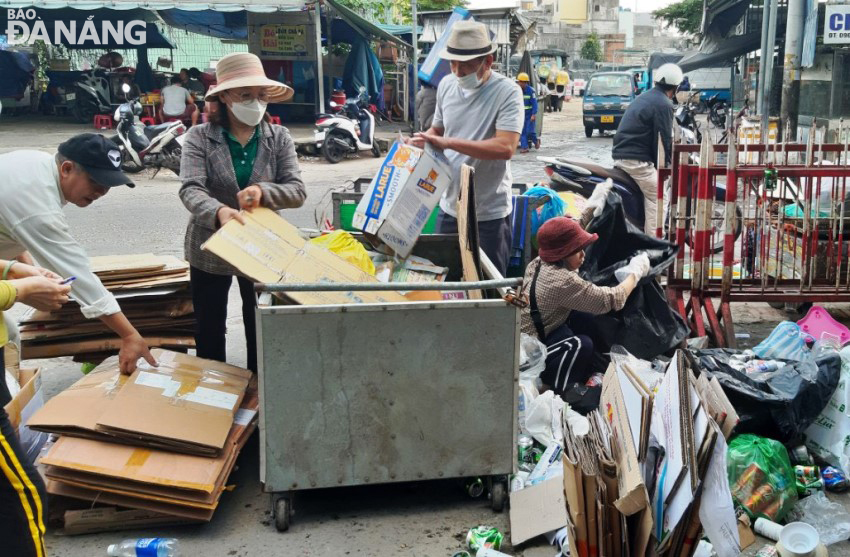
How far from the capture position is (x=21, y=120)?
24281 millimetres

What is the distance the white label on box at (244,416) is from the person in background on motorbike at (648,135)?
4.81m

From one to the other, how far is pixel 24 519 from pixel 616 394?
205 centimetres

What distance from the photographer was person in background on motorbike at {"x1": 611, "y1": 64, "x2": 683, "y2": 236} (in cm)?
802

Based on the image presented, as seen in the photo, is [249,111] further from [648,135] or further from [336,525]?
[648,135]

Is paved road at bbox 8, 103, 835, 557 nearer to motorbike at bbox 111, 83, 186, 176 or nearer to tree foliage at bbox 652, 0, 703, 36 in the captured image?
motorbike at bbox 111, 83, 186, 176

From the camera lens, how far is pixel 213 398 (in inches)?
160

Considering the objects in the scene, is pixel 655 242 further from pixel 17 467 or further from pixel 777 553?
pixel 17 467

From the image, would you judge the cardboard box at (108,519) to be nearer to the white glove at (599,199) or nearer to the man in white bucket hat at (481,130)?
the man in white bucket hat at (481,130)

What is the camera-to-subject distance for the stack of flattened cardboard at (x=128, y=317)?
469 centimetres

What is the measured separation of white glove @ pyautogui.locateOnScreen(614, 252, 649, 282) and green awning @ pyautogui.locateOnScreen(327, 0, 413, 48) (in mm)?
15746

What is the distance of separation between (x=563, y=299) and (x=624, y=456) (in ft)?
6.15

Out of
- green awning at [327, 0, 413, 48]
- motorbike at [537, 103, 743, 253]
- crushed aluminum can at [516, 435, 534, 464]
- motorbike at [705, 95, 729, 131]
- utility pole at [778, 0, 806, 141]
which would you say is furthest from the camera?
motorbike at [705, 95, 729, 131]

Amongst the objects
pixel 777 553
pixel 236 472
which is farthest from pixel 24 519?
pixel 777 553

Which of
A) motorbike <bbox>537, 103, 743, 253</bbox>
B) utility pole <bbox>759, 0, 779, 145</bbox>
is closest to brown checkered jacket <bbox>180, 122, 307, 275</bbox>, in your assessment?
motorbike <bbox>537, 103, 743, 253</bbox>
